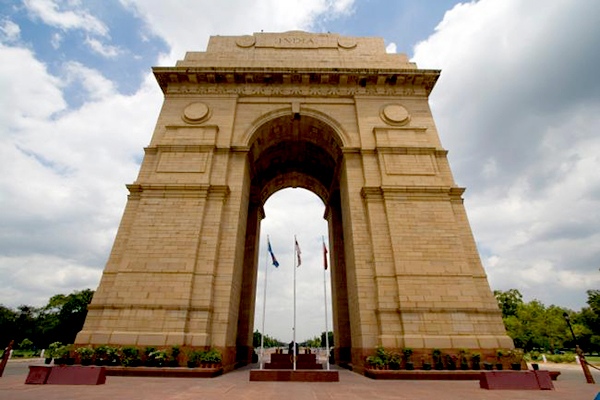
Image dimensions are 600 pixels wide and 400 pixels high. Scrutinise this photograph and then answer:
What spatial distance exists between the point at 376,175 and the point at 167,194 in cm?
1171

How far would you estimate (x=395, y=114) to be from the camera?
19.2 metres

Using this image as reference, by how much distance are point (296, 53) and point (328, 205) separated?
1240 centimetres

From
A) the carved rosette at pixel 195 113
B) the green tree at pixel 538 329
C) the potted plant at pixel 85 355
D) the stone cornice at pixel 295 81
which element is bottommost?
the potted plant at pixel 85 355

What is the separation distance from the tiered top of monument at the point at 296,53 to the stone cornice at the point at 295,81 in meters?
2.00

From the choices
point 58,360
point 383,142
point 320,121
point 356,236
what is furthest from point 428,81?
Result: point 58,360

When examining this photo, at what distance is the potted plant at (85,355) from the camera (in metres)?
11.5

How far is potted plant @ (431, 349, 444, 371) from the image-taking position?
464 inches

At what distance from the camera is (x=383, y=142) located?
59.3 ft

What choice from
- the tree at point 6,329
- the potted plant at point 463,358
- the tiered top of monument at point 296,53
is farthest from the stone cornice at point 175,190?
the tree at point 6,329

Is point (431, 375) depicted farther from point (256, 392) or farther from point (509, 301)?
point (509, 301)

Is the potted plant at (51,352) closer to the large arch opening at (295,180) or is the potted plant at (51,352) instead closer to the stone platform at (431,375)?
the large arch opening at (295,180)

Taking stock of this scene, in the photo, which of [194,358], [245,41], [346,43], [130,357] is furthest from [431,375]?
[245,41]

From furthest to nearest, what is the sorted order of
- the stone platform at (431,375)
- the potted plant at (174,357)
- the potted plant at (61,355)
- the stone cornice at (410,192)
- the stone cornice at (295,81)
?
the stone cornice at (295,81) → the stone cornice at (410,192) → the potted plant at (174,357) → the potted plant at (61,355) → the stone platform at (431,375)

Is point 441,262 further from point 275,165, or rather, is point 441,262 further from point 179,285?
point 275,165
